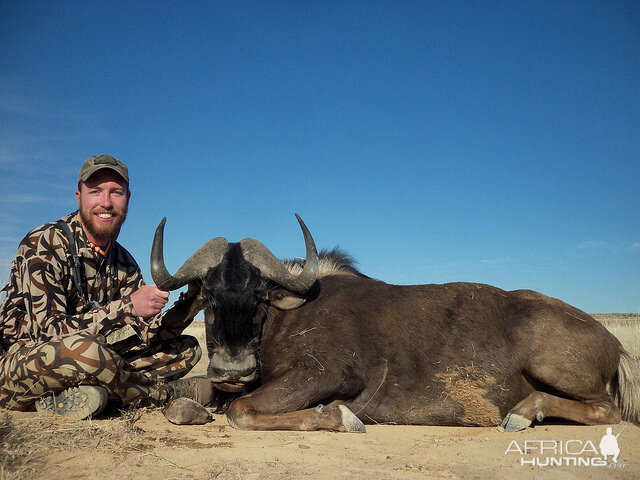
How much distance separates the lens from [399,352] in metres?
5.17

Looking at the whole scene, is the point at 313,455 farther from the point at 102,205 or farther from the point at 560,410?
the point at 102,205

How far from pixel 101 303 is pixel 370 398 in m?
3.11

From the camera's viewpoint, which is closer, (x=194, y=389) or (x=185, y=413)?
(x=185, y=413)

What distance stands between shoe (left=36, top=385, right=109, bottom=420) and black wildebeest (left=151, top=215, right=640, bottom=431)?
0.99 meters

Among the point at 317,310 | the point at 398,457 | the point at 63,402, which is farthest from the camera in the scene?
the point at 317,310

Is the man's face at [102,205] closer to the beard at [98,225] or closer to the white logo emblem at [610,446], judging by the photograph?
the beard at [98,225]

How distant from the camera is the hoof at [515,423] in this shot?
4723mm

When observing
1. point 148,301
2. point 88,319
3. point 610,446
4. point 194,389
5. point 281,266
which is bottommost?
point 610,446

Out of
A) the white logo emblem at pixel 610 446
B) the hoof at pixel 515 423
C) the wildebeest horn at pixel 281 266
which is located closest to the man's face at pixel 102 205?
the wildebeest horn at pixel 281 266

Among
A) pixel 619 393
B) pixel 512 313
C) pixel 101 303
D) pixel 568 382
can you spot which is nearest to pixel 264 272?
pixel 101 303

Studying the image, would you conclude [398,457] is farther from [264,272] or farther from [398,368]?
[264,272]

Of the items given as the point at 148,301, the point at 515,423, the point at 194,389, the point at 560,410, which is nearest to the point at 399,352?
the point at 515,423

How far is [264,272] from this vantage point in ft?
16.8

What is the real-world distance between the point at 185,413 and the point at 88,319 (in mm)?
1341
